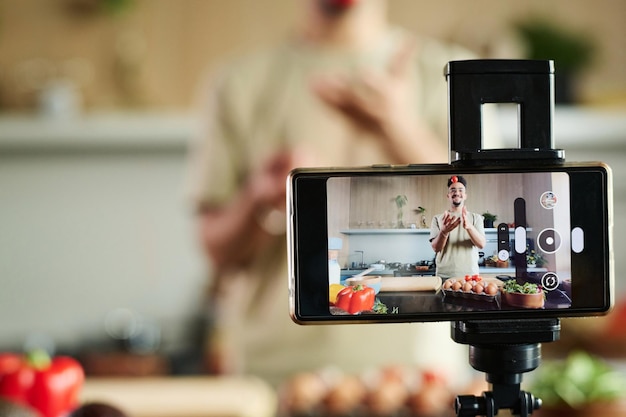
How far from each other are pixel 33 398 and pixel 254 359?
29.8 inches

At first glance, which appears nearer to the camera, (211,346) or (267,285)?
(267,285)

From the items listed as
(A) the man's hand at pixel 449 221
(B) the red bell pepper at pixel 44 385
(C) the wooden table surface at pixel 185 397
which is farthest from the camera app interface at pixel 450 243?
(C) the wooden table surface at pixel 185 397

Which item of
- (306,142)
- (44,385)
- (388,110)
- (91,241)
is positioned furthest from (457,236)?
(91,241)

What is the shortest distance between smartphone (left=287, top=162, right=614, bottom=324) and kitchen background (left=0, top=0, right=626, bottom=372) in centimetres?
192

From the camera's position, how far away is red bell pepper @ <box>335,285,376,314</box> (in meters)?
0.44

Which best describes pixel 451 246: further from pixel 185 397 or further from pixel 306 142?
pixel 306 142

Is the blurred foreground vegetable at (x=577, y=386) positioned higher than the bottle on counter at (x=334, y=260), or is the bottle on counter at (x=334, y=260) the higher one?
the bottle on counter at (x=334, y=260)

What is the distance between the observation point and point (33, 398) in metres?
0.71

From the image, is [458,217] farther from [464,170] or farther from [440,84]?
[440,84]

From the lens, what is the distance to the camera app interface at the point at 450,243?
433 mm

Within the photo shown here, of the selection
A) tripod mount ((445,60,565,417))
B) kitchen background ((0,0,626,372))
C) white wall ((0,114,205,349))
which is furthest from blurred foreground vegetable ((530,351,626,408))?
white wall ((0,114,205,349))

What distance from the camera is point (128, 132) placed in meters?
2.44

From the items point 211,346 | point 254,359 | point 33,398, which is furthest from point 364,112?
point 211,346

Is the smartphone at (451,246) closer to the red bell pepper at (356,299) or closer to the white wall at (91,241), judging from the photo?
the red bell pepper at (356,299)
